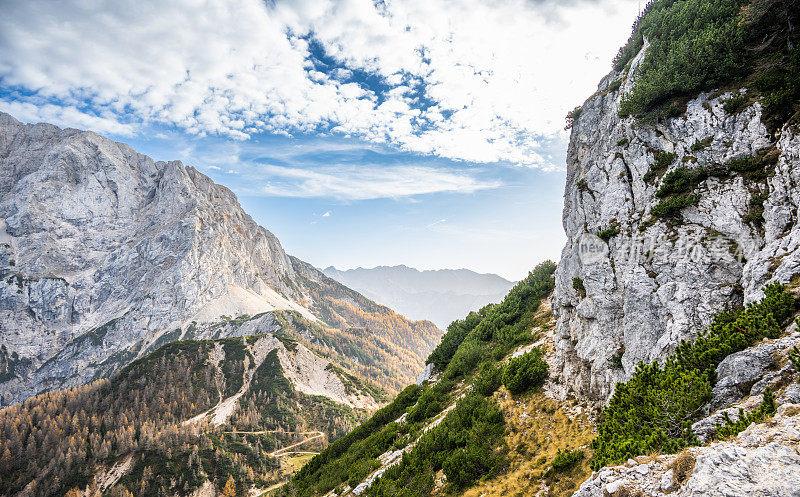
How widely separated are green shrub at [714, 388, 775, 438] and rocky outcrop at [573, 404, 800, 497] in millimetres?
226

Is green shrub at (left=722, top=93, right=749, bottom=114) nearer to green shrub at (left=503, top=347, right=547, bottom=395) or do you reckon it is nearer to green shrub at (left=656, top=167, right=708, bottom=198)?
green shrub at (left=656, top=167, right=708, bottom=198)

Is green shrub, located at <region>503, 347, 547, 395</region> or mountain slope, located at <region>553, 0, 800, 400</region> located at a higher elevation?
mountain slope, located at <region>553, 0, 800, 400</region>

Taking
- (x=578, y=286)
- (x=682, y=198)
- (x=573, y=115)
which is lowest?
(x=578, y=286)

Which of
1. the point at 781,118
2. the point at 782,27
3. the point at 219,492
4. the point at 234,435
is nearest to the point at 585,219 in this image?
the point at 781,118

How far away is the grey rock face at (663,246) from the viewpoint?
42.2 feet

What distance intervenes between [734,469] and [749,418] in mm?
2563

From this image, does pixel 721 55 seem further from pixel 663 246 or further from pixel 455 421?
pixel 455 421

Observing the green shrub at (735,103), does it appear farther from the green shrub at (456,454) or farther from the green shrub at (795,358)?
the green shrub at (456,454)

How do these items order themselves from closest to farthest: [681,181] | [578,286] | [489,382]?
[681,181] < [578,286] < [489,382]

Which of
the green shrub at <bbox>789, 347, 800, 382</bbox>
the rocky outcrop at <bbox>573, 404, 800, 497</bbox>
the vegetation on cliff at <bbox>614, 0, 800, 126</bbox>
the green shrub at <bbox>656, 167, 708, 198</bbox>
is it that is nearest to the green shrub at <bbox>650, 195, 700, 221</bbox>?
the green shrub at <bbox>656, 167, 708, 198</bbox>

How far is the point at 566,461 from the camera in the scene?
45.6 feet

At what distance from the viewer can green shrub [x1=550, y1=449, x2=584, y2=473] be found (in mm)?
13883

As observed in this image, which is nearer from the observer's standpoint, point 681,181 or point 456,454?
point 681,181

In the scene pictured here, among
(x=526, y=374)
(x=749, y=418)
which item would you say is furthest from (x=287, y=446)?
(x=749, y=418)
